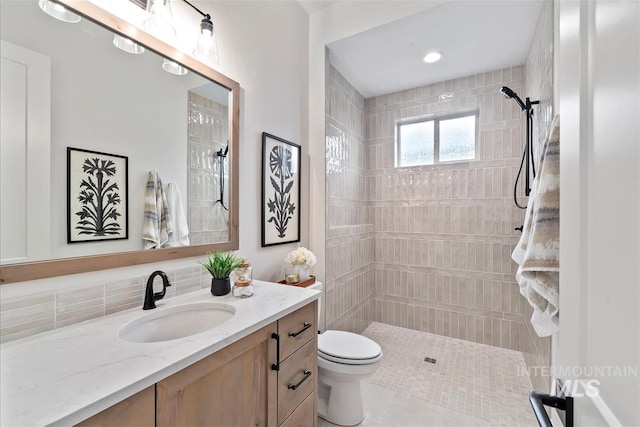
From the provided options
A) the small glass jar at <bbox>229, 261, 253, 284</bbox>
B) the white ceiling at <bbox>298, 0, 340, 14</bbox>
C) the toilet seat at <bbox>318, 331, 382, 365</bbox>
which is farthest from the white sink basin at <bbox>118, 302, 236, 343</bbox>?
the white ceiling at <bbox>298, 0, 340, 14</bbox>

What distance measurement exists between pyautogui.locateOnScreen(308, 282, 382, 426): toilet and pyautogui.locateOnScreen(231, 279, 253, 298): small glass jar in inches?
28.5

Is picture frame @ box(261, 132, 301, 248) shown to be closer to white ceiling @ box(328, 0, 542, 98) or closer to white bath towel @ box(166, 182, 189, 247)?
white bath towel @ box(166, 182, 189, 247)

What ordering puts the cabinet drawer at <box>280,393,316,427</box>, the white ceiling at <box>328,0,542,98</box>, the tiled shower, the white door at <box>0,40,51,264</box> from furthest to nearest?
the tiled shower → the white ceiling at <box>328,0,542,98</box> → the cabinet drawer at <box>280,393,316,427</box> → the white door at <box>0,40,51,264</box>

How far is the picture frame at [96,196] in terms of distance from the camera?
0.99 m

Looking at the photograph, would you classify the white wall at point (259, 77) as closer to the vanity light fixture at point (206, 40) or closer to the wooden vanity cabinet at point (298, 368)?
the vanity light fixture at point (206, 40)

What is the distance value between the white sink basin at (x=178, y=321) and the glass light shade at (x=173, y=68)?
1.10 metres

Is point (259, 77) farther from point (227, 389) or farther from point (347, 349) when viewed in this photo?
point (347, 349)

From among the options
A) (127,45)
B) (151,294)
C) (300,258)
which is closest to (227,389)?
(151,294)

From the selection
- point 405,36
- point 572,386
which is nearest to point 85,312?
point 572,386

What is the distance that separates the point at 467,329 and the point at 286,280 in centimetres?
201

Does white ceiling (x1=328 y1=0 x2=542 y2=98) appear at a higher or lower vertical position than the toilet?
higher

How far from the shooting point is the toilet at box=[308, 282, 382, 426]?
1614mm

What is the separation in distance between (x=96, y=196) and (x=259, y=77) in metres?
1.22

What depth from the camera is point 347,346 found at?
5.84 feet
